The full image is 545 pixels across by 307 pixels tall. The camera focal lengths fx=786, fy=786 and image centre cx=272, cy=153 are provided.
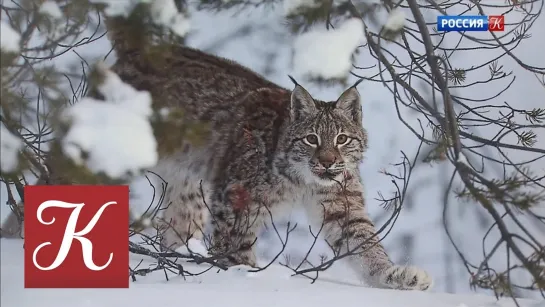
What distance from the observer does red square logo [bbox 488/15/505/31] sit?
233 centimetres

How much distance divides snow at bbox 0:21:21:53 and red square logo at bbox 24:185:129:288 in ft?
1.17

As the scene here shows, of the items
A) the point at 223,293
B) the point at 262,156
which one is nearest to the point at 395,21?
the point at 262,156

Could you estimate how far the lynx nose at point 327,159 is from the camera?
248 cm

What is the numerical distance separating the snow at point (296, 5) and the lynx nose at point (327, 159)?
0.48 meters

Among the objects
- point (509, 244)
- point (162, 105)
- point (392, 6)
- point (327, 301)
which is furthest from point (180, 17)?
point (509, 244)

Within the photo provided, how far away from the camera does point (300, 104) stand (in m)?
2.54

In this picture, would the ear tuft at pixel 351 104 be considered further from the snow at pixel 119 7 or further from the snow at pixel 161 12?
the snow at pixel 119 7

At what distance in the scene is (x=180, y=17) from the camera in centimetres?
215

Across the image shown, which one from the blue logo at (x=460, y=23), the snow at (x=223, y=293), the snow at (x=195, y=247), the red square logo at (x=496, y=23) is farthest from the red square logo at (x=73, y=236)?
the red square logo at (x=496, y=23)

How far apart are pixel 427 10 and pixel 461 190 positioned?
621mm

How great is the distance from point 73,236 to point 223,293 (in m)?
Answer: 0.41

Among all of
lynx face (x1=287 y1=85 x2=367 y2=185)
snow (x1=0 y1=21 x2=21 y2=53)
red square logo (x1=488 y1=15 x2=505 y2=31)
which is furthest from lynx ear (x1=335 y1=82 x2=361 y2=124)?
snow (x1=0 y1=21 x2=21 y2=53)

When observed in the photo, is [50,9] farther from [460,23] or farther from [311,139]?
[460,23]

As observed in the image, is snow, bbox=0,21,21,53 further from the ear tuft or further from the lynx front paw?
the lynx front paw
